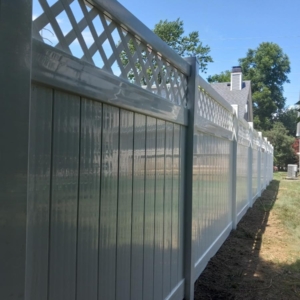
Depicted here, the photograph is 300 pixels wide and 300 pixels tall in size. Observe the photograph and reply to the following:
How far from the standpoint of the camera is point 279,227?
629cm

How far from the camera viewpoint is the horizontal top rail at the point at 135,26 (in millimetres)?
1729

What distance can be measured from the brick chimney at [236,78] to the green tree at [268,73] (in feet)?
40.7

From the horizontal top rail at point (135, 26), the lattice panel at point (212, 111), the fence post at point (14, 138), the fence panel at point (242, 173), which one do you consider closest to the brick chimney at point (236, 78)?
the fence panel at point (242, 173)

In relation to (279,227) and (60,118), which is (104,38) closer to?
(60,118)

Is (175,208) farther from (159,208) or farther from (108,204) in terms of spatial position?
(108,204)

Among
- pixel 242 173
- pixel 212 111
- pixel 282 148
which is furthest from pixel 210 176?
pixel 282 148

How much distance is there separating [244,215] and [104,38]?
6.33 meters

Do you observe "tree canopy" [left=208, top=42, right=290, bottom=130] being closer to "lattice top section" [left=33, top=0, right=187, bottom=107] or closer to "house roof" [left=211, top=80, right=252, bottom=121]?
"house roof" [left=211, top=80, right=252, bottom=121]

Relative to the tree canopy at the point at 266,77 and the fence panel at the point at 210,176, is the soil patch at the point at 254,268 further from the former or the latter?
the tree canopy at the point at 266,77

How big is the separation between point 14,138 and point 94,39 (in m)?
0.76

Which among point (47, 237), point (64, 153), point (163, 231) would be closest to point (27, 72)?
point (64, 153)

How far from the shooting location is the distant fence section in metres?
1.16

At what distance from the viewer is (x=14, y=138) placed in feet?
3.59

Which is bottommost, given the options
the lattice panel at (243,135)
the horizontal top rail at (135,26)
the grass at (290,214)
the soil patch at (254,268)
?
the soil patch at (254,268)
